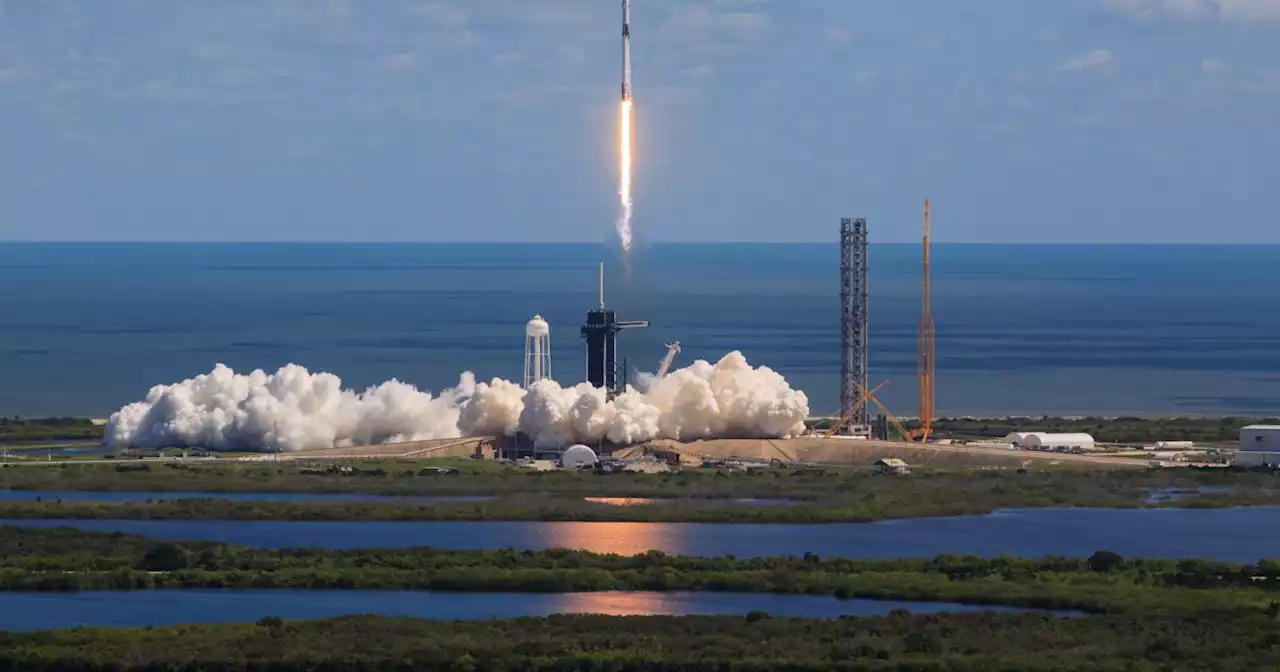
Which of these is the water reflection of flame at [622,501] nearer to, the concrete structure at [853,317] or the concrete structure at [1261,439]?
the concrete structure at [853,317]

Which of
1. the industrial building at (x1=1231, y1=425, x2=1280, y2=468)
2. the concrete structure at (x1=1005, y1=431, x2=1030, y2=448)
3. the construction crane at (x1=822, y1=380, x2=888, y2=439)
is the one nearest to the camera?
the industrial building at (x1=1231, y1=425, x2=1280, y2=468)

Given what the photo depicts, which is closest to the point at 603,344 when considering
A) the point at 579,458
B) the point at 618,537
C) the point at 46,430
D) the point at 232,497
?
the point at 579,458

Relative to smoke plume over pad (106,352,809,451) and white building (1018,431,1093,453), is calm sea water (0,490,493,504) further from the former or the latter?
white building (1018,431,1093,453)

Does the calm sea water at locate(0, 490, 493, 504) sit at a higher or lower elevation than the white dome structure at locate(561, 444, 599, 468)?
lower

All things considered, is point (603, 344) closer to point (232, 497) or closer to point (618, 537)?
point (232, 497)

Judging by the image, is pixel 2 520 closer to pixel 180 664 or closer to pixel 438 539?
pixel 438 539

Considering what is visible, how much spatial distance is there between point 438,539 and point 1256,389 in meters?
83.6

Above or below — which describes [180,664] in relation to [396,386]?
below

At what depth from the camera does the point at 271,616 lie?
2694 inches

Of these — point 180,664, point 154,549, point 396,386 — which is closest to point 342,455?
point 396,386

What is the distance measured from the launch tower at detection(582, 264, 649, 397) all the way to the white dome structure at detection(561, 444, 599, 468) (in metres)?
5.64

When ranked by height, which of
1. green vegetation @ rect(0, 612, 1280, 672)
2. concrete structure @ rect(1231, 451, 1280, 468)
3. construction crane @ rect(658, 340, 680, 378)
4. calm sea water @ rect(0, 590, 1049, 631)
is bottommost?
green vegetation @ rect(0, 612, 1280, 672)

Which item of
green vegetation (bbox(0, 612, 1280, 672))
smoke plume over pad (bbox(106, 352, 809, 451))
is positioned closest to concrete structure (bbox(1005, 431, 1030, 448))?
smoke plume over pad (bbox(106, 352, 809, 451))

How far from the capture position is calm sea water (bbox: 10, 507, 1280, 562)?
81.9m
